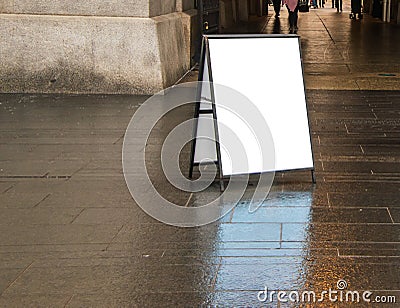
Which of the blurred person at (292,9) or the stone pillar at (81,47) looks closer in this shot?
the stone pillar at (81,47)

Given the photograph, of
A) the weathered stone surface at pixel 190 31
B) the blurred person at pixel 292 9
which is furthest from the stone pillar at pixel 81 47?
the blurred person at pixel 292 9

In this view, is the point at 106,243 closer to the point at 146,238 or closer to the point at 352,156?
the point at 146,238

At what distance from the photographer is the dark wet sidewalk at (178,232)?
408 centimetres

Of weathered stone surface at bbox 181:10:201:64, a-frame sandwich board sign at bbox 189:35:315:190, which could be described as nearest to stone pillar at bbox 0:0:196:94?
weathered stone surface at bbox 181:10:201:64

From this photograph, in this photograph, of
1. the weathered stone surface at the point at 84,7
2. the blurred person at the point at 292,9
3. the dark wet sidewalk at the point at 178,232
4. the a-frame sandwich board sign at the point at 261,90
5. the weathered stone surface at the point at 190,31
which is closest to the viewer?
the dark wet sidewalk at the point at 178,232

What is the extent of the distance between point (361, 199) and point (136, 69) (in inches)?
223

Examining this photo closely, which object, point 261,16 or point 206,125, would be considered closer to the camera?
point 206,125

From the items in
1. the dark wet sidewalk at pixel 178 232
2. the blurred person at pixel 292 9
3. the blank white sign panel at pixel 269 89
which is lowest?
the blurred person at pixel 292 9

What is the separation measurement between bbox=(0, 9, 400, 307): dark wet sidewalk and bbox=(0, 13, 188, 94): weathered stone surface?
2414 millimetres

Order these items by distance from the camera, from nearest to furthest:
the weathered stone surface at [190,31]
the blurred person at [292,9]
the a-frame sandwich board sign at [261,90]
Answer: the a-frame sandwich board sign at [261,90] < the weathered stone surface at [190,31] < the blurred person at [292,9]

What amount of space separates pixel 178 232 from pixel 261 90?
1.57m

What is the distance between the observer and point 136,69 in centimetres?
1081

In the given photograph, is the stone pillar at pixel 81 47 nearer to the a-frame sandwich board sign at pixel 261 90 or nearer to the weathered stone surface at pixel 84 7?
the weathered stone surface at pixel 84 7

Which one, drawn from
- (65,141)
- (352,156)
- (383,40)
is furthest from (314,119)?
(383,40)
